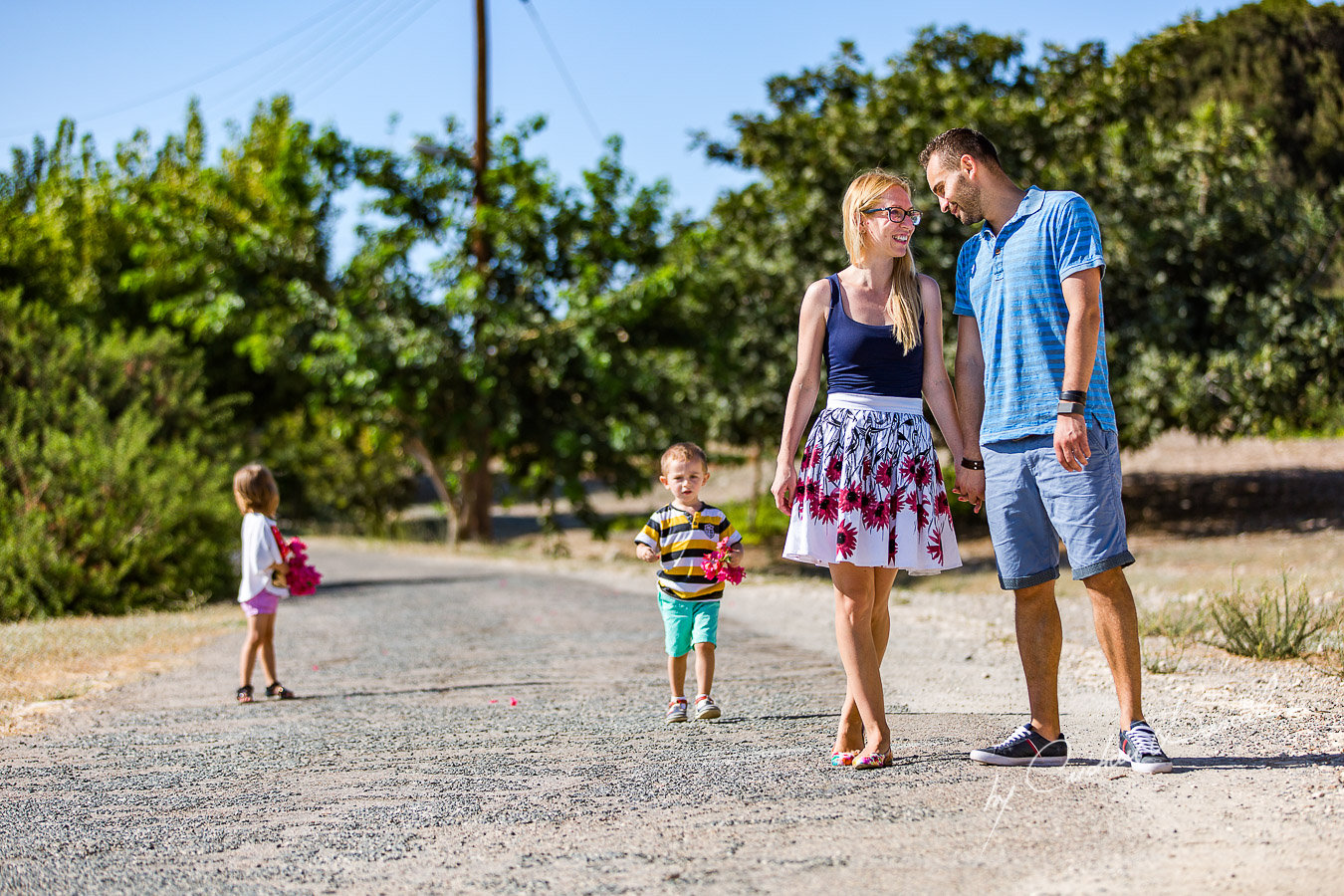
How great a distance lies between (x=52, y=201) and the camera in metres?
24.5

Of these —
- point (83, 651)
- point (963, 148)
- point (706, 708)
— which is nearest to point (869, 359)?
point (963, 148)

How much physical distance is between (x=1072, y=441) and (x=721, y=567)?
1770mm

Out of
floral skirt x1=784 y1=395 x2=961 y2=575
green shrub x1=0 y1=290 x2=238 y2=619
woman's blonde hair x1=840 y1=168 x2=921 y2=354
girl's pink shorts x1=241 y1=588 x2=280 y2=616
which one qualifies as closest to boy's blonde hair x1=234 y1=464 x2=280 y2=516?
girl's pink shorts x1=241 y1=588 x2=280 y2=616

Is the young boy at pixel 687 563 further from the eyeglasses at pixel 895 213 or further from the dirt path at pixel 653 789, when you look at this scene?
the eyeglasses at pixel 895 213

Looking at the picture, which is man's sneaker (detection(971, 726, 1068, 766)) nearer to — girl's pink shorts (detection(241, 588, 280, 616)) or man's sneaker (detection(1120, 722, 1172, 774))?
man's sneaker (detection(1120, 722, 1172, 774))

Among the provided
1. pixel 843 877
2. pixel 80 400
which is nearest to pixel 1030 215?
pixel 843 877

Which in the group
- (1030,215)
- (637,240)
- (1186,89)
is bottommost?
(1030,215)

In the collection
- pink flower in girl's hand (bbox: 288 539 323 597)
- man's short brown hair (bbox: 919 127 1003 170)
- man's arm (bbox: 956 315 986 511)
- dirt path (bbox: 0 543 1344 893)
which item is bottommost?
dirt path (bbox: 0 543 1344 893)

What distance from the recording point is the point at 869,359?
12.9 feet

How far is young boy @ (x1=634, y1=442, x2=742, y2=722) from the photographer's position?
16.9 feet

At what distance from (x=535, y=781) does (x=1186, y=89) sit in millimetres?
18451

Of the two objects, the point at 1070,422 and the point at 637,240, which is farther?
the point at 637,240

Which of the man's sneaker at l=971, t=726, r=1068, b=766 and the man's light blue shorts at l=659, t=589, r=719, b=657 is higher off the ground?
the man's light blue shorts at l=659, t=589, r=719, b=657

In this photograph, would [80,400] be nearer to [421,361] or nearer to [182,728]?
[421,361]
